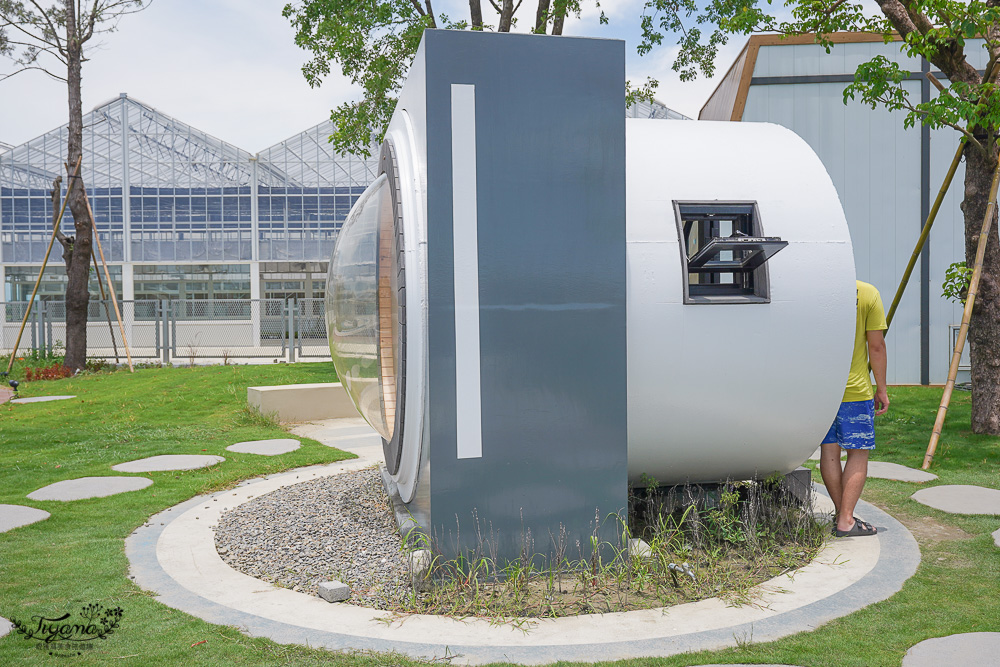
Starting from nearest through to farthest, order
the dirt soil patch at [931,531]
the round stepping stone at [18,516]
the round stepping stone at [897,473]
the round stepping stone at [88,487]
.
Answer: the dirt soil patch at [931,531] < the round stepping stone at [18,516] < the round stepping stone at [88,487] < the round stepping stone at [897,473]

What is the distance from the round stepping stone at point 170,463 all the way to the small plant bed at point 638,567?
4.37m

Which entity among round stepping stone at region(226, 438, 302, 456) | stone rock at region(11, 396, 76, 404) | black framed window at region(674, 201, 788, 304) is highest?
black framed window at region(674, 201, 788, 304)

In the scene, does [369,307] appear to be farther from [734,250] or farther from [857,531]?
[857,531]

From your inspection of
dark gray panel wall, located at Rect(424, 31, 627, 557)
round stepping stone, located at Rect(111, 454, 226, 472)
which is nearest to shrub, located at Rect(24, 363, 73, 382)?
round stepping stone, located at Rect(111, 454, 226, 472)

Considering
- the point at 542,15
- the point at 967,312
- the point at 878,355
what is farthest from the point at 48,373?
the point at 967,312

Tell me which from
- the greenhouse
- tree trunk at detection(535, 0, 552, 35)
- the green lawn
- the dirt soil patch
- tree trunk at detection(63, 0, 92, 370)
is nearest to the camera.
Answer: the green lawn

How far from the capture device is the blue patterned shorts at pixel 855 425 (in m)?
5.00

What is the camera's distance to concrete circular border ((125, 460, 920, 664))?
337cm

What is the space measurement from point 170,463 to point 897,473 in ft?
23.3

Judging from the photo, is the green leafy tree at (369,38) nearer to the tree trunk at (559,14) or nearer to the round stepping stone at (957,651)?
the tree trunk at (559,14)

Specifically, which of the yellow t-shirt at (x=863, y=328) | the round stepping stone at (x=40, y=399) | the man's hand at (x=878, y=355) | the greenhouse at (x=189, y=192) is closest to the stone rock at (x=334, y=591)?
the yellow t-shirt at (x=863, y=328)

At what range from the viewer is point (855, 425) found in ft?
16.5

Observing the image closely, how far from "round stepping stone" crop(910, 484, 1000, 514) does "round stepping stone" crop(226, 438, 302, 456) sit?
622 cm

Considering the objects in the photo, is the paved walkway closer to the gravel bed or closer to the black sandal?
the black sandal
